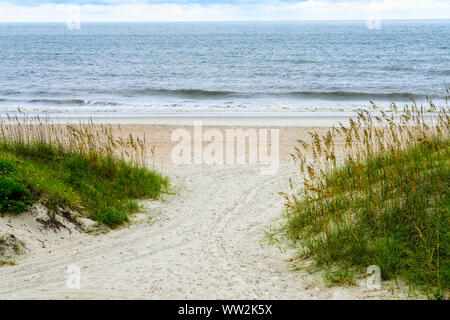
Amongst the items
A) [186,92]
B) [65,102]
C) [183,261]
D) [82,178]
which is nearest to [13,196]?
[82,178]

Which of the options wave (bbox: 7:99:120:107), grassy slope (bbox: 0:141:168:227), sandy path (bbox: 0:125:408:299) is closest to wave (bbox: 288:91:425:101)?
wave (bbox: 7:99:120:107)

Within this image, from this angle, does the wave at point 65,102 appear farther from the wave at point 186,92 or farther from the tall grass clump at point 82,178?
the tall grass clump at point 82,178

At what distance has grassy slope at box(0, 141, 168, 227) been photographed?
8383 millimetres

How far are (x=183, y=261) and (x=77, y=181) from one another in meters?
3.62

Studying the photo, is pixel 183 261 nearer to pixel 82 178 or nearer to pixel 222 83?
pixel 82 178

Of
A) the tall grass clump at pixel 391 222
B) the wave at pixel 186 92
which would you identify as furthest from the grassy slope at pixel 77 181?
the wave at pixel 186 92

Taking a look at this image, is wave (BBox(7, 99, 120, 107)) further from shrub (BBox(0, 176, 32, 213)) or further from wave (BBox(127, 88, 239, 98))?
shrub (BBox(0, 176, 32, 213))

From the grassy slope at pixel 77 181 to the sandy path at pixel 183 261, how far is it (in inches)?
Answer: 21.5

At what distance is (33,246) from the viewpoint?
7492mm

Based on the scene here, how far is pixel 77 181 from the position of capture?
9.61 metres

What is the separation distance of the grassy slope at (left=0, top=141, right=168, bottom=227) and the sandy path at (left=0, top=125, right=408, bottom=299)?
1.79 ft

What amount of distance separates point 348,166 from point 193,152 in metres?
6.52

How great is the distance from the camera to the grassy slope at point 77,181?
27.5 feet

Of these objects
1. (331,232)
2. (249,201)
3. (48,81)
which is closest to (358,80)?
(48,81)
